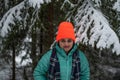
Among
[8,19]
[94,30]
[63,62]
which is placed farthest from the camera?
[8,19]

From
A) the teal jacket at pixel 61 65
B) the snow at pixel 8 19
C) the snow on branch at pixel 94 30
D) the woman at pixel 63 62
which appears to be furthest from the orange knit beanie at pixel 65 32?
the snow at pixel 8 19

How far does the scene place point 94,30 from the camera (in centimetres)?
585

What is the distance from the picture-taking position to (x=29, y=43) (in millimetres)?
9930

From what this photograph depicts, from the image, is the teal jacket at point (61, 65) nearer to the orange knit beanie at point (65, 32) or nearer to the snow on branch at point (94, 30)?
the orange knit beanie at point (65, 32)

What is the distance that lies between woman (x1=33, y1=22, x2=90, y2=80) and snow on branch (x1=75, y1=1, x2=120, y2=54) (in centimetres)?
160

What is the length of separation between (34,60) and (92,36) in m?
3.88

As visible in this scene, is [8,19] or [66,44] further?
[8,19]

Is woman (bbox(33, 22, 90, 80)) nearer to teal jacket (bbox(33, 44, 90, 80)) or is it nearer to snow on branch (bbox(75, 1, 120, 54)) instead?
teal jacket (bbox(33, 44, 90, 80))

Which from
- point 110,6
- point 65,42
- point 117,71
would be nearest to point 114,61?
point 117,71

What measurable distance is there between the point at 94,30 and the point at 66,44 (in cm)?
209

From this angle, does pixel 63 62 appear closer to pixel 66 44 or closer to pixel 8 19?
pixel 66 44

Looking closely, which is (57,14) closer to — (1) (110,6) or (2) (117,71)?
(1) (110,6)

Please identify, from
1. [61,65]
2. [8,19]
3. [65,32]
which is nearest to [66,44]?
[65,32]

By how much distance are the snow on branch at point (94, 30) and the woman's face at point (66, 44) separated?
1.60m
